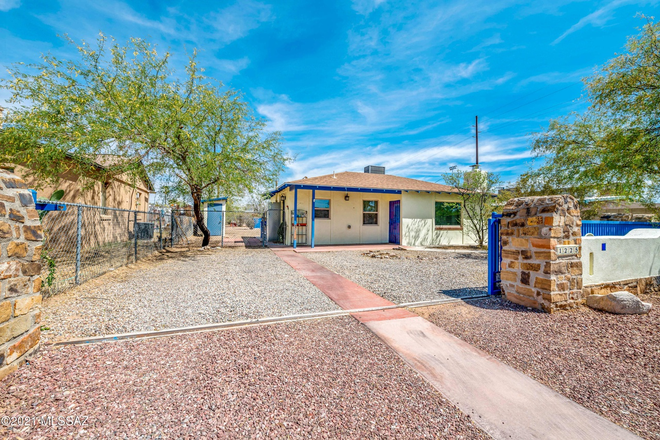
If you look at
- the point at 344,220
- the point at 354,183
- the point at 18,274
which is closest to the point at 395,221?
the point at 344,220

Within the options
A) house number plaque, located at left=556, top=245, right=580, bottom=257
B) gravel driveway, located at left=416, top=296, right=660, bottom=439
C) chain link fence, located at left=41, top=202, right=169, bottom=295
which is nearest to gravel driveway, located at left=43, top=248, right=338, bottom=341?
chain link fence, located at left=41, top=202, right=169, bottom=295

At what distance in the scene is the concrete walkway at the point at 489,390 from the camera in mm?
1868

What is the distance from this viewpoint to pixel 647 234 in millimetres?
5598

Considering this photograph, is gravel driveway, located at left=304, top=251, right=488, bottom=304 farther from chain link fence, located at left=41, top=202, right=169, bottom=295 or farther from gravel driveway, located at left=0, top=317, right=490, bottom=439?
chain link fence, located at left=41, top=202, right=169, bottom=295

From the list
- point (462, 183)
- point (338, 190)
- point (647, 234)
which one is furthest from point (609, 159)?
point (338, 190)

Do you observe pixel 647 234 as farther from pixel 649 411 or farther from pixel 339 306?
pixel 339 306

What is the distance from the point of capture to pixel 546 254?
4109 mm

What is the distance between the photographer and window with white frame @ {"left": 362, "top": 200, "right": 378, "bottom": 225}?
1431cm

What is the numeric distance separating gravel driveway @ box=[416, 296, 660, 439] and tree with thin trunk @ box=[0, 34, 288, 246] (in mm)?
8291

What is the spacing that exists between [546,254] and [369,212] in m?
10.4

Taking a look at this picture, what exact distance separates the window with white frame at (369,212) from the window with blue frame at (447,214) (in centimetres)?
334

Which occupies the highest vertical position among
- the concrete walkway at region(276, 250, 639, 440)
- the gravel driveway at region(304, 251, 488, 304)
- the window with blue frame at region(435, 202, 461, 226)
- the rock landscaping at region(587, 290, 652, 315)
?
the window with blue frame at region(435, 202, 461, 226)

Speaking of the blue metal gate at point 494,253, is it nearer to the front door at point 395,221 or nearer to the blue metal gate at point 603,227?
the blue metal gate at point 603,227

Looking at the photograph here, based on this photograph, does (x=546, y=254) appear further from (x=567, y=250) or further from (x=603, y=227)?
(x=603, y=227)
